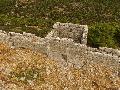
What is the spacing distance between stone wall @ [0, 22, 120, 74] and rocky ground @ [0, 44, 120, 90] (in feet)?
1.61

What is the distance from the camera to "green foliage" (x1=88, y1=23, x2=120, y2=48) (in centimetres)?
6456

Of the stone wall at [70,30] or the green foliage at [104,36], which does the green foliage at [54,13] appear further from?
the stone wall at [70,30]

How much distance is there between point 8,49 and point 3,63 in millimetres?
2324

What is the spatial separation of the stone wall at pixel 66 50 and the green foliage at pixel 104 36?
1123 inches

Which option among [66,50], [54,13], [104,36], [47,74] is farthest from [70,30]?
[54,13]

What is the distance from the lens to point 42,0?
129625 mm

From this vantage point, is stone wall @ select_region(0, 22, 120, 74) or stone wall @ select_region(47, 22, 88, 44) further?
stone wall @ select_region(47, 22, 88, 44)

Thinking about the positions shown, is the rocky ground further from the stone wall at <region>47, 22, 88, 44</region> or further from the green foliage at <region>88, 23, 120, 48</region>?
the green foliage at <region>88, 23, 120, 48</region>

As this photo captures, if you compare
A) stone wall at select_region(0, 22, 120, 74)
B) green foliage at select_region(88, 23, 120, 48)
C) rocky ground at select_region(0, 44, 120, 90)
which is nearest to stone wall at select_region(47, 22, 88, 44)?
stone wall at select_region(0, 22, 120, 74)

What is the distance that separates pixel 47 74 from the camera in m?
30.8

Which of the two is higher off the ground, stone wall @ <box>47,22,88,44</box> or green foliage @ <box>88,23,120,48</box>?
stone wall @ <box>47,22,88,44</box>

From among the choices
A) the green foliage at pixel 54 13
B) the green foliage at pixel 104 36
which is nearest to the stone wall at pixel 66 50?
the green foliage at pixel 104 36

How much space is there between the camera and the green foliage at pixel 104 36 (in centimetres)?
6456

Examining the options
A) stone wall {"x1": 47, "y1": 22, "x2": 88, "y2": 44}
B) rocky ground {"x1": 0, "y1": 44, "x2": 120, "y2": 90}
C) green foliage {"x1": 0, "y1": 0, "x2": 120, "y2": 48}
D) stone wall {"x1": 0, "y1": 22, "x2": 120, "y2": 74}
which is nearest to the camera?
rocky ground {"x1": 0, "y1": 44, "x2": 120, "y2": 90}
